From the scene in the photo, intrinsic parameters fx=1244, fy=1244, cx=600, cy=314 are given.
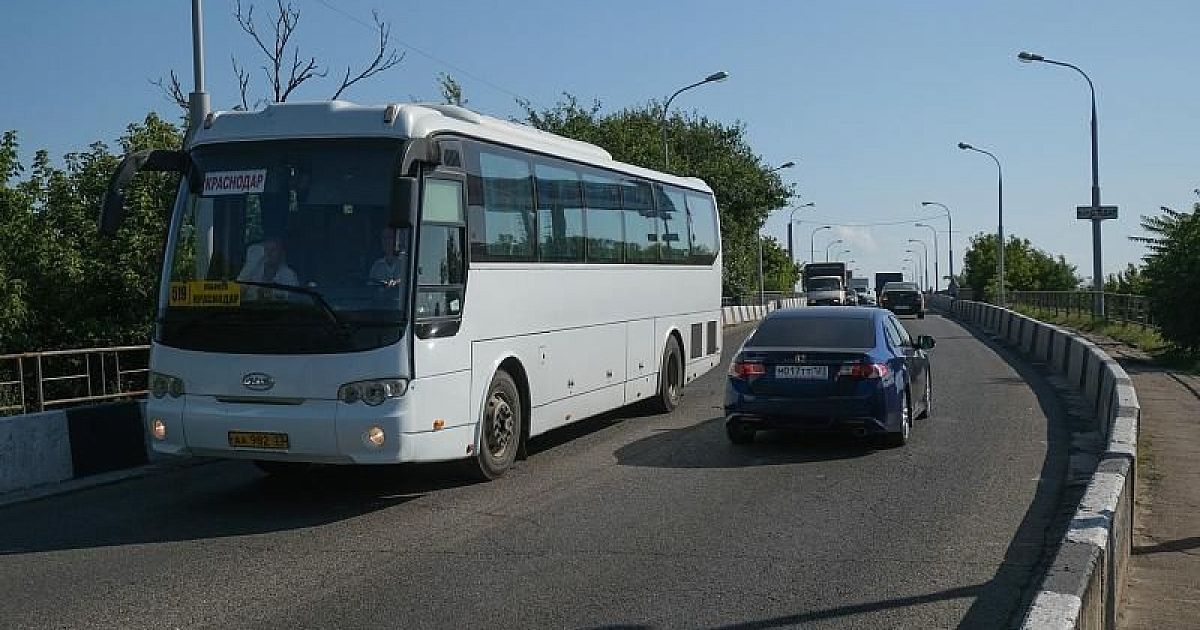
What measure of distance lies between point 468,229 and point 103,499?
3.67m

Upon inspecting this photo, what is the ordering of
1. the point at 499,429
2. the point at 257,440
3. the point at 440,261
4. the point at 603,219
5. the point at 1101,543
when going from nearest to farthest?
the point at 1101,543 → the point at 257,440 → the point at 440,261 → the point at 499,429 → the point at 603,219

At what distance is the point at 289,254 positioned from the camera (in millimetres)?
9156

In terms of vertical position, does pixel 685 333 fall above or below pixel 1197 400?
above

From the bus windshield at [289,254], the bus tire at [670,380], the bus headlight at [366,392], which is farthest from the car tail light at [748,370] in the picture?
the bus headlight at [366,392]

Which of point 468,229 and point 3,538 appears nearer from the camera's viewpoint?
point 3,538

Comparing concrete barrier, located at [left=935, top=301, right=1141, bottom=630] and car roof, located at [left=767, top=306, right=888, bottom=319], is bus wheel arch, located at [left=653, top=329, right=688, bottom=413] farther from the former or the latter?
concrete barrier, located at [left=935, top=301, right=1141, bottom=630]

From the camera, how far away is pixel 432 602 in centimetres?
647

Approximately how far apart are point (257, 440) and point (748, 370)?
16.4 ft

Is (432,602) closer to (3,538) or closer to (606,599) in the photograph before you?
(606,599)

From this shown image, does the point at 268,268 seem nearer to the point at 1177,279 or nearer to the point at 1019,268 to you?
the point at 1177,279

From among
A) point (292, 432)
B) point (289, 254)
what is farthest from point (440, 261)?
point (292, 432)

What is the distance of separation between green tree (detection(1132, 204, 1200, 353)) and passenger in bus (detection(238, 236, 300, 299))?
20.2 metres

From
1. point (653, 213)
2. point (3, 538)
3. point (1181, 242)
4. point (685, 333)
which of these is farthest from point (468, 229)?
point (1181, 242)

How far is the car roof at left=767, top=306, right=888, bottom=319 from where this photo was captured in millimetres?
12820
